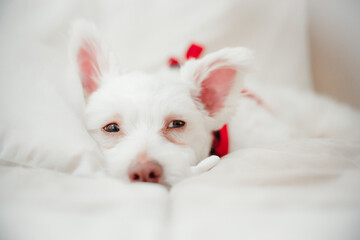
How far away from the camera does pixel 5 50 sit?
1.10m

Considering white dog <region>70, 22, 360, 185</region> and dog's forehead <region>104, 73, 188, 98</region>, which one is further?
dog's forehead <region>104, 73, 188, 98</region>

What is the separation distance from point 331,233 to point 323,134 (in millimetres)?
1498

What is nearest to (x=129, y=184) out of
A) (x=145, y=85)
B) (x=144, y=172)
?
(x=144, y=172)

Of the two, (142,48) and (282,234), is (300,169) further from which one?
(142,48)

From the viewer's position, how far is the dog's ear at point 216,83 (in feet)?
4.50

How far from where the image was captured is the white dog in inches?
40.0

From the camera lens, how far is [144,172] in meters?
0.94

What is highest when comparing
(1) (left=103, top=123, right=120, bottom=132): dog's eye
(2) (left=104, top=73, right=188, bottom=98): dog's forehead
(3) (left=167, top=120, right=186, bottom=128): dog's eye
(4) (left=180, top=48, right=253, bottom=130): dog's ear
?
(4) (left=180, top=48, right=253, bottom=130): dog's ear

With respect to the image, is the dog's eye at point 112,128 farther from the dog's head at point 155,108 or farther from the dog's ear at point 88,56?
the dog's ear at point 88,56

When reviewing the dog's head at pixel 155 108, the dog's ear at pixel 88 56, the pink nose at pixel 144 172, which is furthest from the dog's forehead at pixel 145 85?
the pink nose at pixel 144 172

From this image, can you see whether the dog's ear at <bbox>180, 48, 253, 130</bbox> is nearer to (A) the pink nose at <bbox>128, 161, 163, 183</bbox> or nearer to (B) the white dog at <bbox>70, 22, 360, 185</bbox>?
(B) the white dog at <bbox>70, 22, 360, 185</bbox>

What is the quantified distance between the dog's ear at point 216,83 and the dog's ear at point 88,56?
1.35ft

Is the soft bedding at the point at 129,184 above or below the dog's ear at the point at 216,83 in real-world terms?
below

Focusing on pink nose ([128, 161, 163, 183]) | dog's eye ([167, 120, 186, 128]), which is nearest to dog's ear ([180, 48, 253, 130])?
dog's eye ([167, 120, 186, 128])
